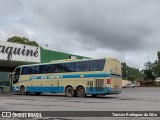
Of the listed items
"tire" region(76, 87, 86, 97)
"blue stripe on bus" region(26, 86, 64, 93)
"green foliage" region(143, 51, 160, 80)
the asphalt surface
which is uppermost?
"green foliage" region(143, 51, 160, 80)

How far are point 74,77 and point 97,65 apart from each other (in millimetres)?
2705

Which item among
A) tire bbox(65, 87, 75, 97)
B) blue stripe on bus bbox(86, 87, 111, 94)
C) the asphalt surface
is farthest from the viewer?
tire bbox(65, 87, 75, 97)

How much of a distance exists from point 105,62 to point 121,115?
1513 cm

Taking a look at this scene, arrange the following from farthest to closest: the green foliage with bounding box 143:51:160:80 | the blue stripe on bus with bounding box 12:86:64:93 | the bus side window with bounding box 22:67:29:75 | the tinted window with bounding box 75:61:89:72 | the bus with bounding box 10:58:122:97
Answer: the green foliage with bounding box 143:51:160:80, the bus side window with bounding box 22:67:29:75, the blue stripe on bus with bounding box 12:86:64:93, the tinted window with bounding box 75:61:89:72, the bus with bounding box 10:58:122:97

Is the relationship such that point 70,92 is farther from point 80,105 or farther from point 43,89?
point 80,105

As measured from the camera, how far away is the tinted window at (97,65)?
2665 centimetres

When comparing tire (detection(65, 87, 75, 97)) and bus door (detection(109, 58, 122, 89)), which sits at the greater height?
bus door (detection(109, 58, 122, 89))

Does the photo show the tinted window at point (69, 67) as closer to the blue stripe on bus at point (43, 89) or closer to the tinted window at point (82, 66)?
the tinted window at point (82, 66)

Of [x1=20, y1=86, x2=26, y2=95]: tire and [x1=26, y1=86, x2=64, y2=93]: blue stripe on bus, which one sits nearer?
[x1=26, y1=86, x2=64, y2=93]: blue stripe on bus

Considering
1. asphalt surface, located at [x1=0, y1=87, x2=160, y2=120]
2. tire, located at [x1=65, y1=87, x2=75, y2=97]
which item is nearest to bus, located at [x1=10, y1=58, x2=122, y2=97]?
tire, located at [x1=65, y1=87, x2=75, y2=97]

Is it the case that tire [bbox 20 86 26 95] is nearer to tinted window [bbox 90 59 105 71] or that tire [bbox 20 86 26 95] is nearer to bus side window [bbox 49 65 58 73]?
bus side window [bbox 49 65 58 73]

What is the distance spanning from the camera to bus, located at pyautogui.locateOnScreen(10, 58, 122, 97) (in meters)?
26.6

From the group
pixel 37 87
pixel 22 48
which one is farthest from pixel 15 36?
pixel 37 87

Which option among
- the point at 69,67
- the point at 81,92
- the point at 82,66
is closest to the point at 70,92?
the point at 81,92
